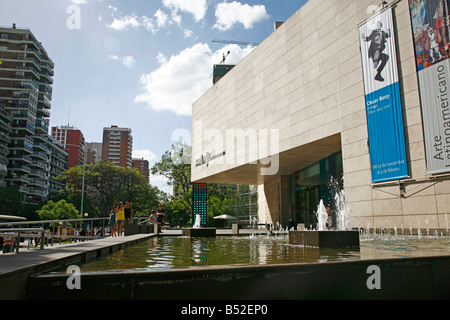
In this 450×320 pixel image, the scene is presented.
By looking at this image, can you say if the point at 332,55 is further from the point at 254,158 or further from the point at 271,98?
the point at 254,158

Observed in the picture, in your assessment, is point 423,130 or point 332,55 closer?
point 423,130

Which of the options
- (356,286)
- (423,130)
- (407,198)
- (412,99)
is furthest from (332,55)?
(356,286)

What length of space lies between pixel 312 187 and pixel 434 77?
15.4 m

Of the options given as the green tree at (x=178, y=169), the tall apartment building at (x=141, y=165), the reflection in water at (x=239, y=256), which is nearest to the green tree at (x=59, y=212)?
the green tree at (x=178, y=169)

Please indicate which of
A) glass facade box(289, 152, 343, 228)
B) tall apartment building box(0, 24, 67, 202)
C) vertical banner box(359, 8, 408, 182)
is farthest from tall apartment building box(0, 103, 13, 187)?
vertical banner box(359, 8, 408, 182)

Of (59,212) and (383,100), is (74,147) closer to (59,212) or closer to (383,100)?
(59,212)

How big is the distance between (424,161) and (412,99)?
294cm

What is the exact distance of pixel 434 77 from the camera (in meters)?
14.7

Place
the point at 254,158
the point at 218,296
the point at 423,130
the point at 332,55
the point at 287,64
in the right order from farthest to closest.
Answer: the point at 254,158 → the point at 287,64 → the point at 332,55 → the point at 423,130 → the point at 218,296

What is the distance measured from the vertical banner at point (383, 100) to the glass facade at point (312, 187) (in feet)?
18.7

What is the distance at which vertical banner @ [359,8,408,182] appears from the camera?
16.4 metres

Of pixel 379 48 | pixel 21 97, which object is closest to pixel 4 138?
pixel 21 97

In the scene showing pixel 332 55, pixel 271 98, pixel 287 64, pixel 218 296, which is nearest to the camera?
pixel 218 296

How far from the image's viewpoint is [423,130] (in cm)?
1516
